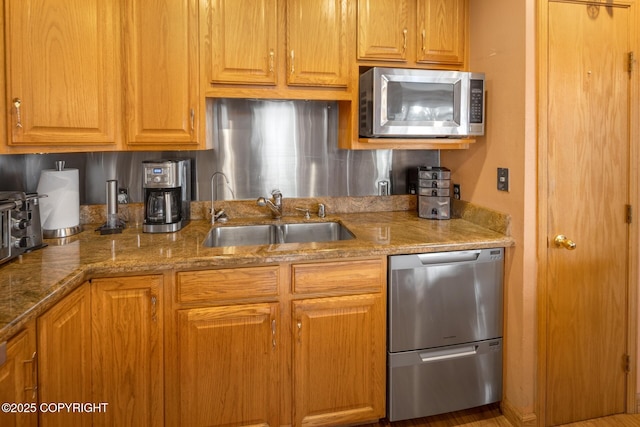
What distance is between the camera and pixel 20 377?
4.07ft

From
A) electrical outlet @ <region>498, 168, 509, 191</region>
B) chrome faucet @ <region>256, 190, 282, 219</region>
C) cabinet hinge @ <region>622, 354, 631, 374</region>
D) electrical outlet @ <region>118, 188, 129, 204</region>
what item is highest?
electrical outlet @ <region>498, 168, 509, 191</region>

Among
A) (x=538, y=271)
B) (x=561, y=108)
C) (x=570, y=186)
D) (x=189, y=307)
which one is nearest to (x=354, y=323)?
(x=189, y=307)

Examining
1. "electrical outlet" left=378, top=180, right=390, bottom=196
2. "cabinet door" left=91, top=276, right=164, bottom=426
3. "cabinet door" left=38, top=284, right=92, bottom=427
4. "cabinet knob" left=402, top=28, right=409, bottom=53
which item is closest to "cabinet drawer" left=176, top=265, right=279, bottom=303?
"cabinet door" left=91, top=276, right=164, bottom=426

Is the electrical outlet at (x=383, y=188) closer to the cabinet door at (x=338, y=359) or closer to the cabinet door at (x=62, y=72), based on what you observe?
the cabinet door at (x=338, y=359)

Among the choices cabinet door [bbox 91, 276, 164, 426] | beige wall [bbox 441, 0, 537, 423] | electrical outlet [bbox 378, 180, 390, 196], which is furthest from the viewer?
electrical outlet [bbox 378, 180, 390, 196]

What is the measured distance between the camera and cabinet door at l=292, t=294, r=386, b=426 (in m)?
1.93

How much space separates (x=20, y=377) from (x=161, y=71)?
142 cm

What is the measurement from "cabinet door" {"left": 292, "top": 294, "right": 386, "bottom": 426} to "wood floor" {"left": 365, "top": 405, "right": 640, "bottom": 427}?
0.22m

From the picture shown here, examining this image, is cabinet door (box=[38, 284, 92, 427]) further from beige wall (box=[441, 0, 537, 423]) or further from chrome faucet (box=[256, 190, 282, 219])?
beige wall (box=[441, 0, 537, 423])

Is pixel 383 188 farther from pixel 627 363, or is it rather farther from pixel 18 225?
→ pixel 18 225

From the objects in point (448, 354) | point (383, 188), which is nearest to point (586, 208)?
point (448, 354)

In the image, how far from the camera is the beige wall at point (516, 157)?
200 centimetres

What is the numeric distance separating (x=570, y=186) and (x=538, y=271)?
43 centimetres

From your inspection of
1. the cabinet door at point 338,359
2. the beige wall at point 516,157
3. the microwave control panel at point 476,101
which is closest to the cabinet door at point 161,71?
the cabinet door at point 338,359
